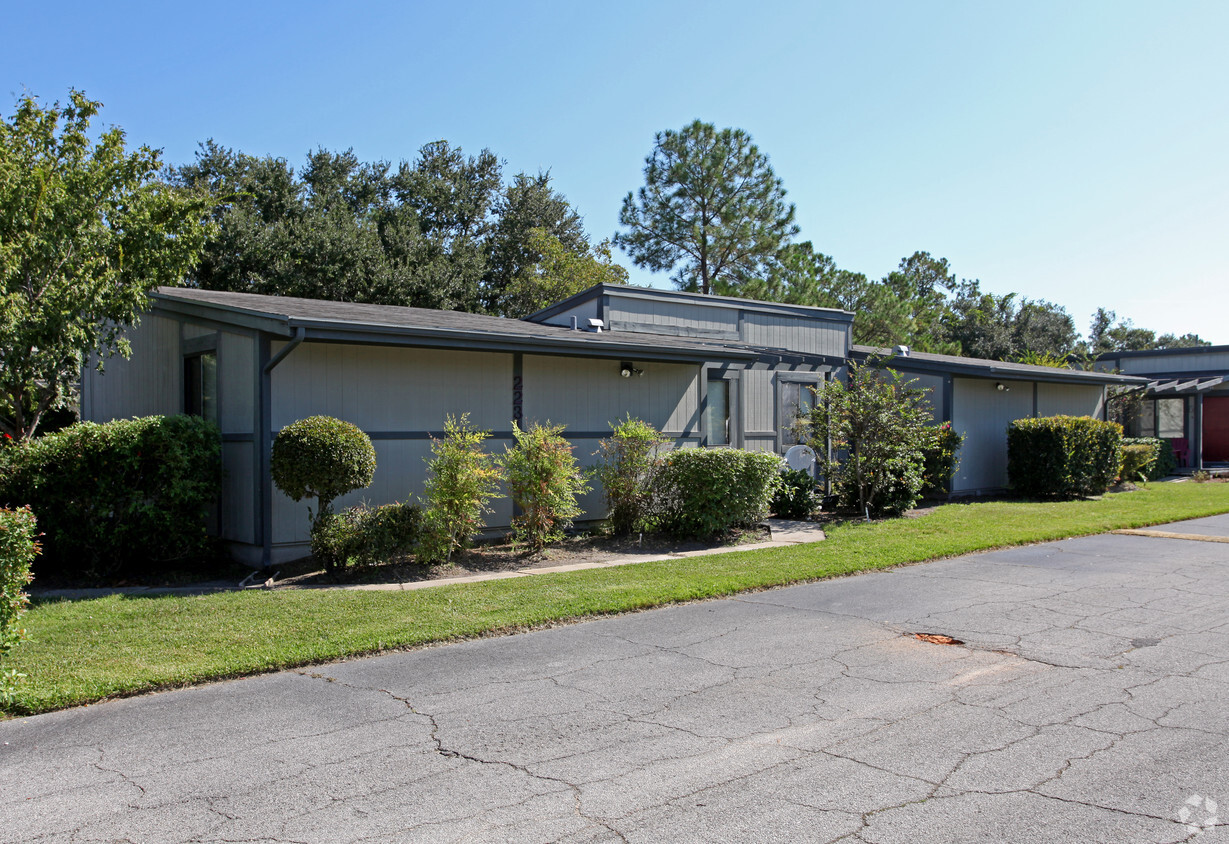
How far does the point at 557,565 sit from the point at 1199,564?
24.6 feet

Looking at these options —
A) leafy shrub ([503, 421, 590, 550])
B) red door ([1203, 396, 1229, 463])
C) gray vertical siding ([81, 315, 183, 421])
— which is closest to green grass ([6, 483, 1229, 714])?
leafy shrub ([503, 421, 590, 550])

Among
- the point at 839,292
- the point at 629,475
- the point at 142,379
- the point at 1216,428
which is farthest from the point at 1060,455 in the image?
the point at 839,292

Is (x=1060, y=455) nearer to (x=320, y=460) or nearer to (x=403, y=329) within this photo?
(x=403, y=329)

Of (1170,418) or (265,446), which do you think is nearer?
(265,446)

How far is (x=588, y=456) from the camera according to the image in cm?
1220

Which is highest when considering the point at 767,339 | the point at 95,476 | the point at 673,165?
the point at 673,165

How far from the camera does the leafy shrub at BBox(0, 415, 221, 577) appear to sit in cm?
880

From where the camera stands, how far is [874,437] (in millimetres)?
13578

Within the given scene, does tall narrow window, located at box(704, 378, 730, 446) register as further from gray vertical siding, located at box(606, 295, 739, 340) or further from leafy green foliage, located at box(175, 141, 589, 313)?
leafy green foliage, located at box(175, 141, 589, 313)

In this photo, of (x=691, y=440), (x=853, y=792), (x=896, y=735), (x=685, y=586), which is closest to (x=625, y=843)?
(x=853, y=792)

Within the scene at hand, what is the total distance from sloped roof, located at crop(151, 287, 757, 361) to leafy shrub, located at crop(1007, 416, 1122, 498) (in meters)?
7.39

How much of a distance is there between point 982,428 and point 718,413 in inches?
266

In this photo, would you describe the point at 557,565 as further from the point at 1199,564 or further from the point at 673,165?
the point at 673,165

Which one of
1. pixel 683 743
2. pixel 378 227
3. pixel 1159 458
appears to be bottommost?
pixel 683 743
